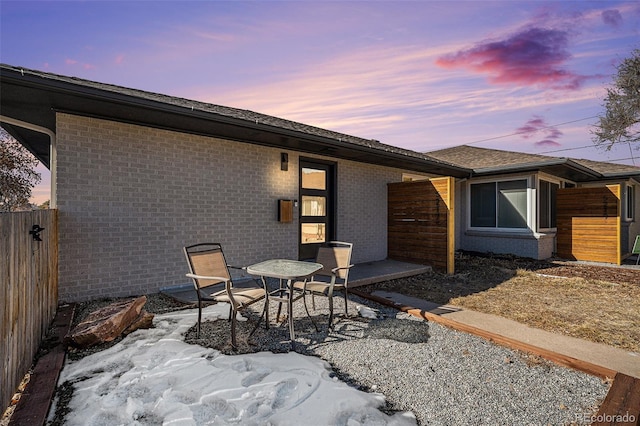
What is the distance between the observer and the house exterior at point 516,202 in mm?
9180

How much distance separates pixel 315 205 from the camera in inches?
289

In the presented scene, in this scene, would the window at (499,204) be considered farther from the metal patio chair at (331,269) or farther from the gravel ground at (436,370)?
the metal patio chair at (331,269)

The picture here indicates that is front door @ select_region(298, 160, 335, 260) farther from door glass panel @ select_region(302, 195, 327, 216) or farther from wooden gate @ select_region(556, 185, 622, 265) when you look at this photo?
wooden gate @ select_region(556, 185, 622, 265)

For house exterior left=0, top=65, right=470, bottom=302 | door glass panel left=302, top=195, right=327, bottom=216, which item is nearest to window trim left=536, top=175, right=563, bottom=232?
house exterior left=0, top=65, right=470, bottom=302

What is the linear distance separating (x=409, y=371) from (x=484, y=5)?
732 centimetres

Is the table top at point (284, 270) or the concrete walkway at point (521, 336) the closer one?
the concrete walkway at point (521, 336)

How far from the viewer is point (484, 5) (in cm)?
639

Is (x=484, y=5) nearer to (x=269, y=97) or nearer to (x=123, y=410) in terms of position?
(x=269, y=97)

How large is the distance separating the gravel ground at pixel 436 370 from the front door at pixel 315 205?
11.0 feet

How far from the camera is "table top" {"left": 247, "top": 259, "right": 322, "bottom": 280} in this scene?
3.20 m

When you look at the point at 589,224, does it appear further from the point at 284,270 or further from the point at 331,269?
the point at 284,270

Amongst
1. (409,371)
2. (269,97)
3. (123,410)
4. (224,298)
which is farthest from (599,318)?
(269,97)

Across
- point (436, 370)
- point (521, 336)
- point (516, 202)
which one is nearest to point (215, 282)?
point (436, 370)

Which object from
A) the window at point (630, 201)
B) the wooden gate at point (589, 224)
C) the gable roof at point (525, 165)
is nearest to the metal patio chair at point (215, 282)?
the gable roof at point (525, 165)
